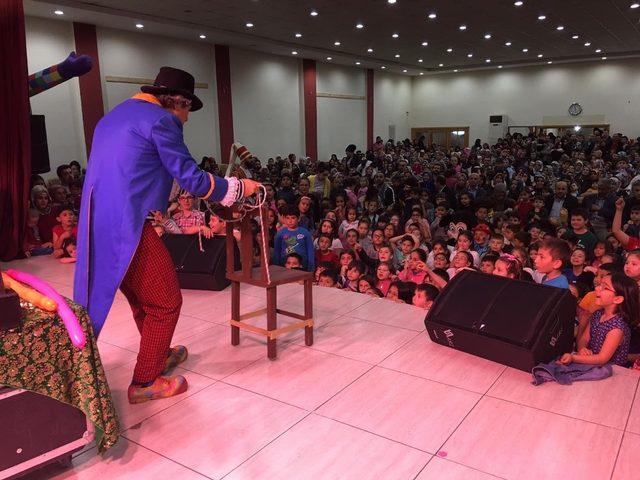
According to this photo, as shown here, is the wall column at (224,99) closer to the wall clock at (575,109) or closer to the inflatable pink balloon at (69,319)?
the inflatable pink balloon at (69,319)

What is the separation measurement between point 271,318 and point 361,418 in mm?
715

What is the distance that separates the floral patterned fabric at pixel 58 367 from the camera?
64.2 inches

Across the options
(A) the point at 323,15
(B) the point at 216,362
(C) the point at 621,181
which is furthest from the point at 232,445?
(A) the point at 323,15

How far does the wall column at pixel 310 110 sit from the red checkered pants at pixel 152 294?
1345cm

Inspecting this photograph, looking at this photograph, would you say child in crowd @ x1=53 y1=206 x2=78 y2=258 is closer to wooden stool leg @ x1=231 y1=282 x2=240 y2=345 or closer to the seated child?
wooden stool leg @ x1=231 y1=282 x2=240 y2=345

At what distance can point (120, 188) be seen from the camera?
6.75 ft

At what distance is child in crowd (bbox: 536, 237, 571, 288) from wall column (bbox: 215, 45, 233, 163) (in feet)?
34.0

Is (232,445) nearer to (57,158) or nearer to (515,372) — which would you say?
(515,372)

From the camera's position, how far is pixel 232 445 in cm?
202

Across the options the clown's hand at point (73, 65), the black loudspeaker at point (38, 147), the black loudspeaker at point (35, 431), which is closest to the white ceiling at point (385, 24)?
the black loudspeaker at point (38, 147)

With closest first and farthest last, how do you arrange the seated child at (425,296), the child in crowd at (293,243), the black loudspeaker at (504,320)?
the black loudspeaker at (504,320), the seated child at (425,296), the child in crowd at (293,243)

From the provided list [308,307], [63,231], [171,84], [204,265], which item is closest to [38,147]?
[63,231]

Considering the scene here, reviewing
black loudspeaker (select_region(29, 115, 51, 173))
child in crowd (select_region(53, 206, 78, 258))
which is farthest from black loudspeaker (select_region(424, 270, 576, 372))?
black loudspeaker (select_region(29, 115, 51, 173))

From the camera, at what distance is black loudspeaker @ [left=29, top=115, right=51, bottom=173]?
5.28m
